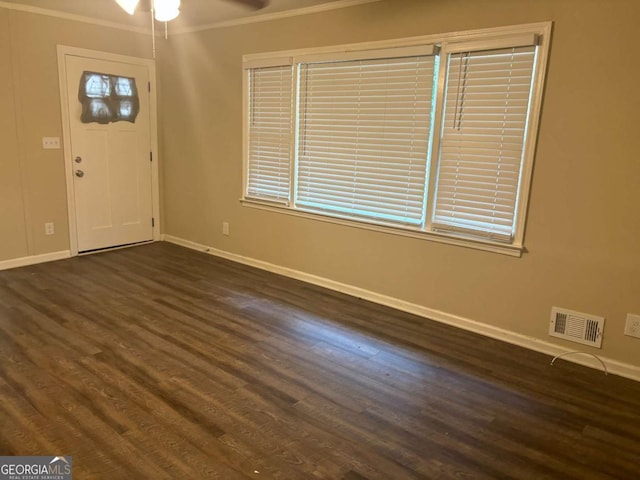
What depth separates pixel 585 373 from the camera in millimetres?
2848

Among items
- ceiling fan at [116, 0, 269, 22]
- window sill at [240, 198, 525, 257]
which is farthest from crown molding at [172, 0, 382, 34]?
window sill at [240, 198, 525, 257]

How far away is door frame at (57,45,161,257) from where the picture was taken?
4484 mm

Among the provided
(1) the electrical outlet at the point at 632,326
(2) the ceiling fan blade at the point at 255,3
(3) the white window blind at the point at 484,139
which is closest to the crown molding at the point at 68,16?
(2) the ceiling fan blade at the point at 255,3

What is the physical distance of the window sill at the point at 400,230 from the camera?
3.17 metres

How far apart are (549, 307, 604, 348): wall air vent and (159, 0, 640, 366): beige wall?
0.05 m

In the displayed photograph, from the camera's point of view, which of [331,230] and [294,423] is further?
[331,230]

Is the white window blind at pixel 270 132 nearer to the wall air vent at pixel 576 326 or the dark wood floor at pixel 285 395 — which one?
the dark wood floor at pixel 285 395

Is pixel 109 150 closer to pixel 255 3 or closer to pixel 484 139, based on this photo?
pixel 255 3

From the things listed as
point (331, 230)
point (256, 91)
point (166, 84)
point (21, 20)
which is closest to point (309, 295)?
point (331, 230)

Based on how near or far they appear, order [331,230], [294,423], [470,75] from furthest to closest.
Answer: [331,230], [470,75], [294,423]

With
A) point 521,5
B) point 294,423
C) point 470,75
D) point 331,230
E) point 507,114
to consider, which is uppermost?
point 521,5

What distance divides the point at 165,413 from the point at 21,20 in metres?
3.88

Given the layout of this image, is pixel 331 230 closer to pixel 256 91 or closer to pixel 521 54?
pixel 256 91

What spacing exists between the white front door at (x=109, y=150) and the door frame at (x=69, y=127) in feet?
A: 0.10
